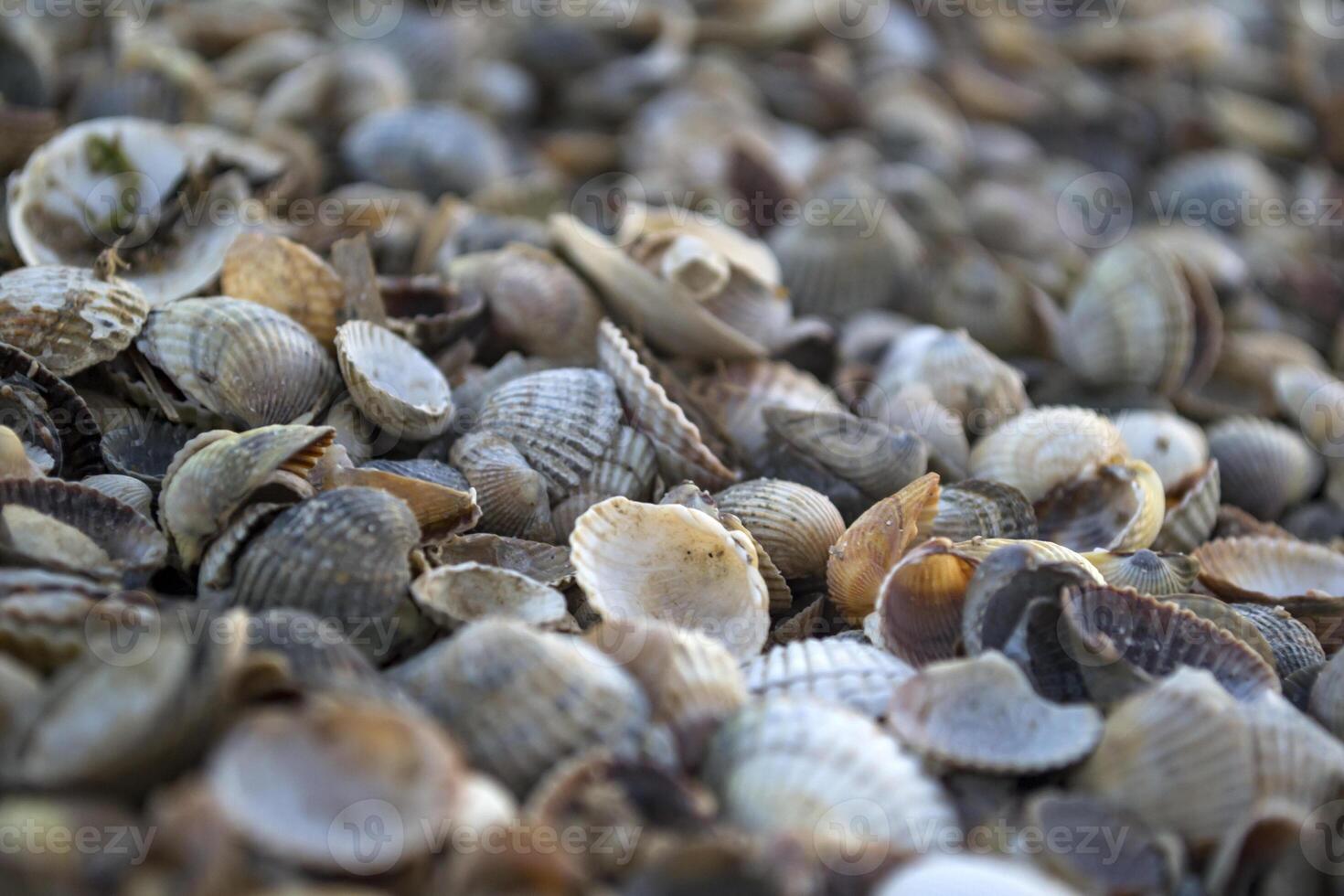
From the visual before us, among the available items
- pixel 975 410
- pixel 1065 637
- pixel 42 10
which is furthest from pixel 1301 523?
pixel 42 10

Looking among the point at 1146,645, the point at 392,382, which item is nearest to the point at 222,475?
the point at 392,382

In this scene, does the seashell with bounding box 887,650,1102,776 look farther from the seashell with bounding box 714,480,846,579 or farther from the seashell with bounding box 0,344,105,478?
the seashell with bounding box 0,344,105,478

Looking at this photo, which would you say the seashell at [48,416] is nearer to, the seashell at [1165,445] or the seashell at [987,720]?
the seashell at [987,720]

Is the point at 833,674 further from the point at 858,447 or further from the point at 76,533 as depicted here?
the point at 76,533

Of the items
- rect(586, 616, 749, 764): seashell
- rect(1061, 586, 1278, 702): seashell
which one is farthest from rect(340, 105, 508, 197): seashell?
rect(1061, 586, 1278, 702): seashell

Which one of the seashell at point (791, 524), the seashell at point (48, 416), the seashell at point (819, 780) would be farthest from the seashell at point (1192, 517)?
the seashell at point (48, 416)

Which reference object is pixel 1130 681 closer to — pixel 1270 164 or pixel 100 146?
pixel 100 146

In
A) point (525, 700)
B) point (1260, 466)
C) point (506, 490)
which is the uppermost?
point (525, 700)
